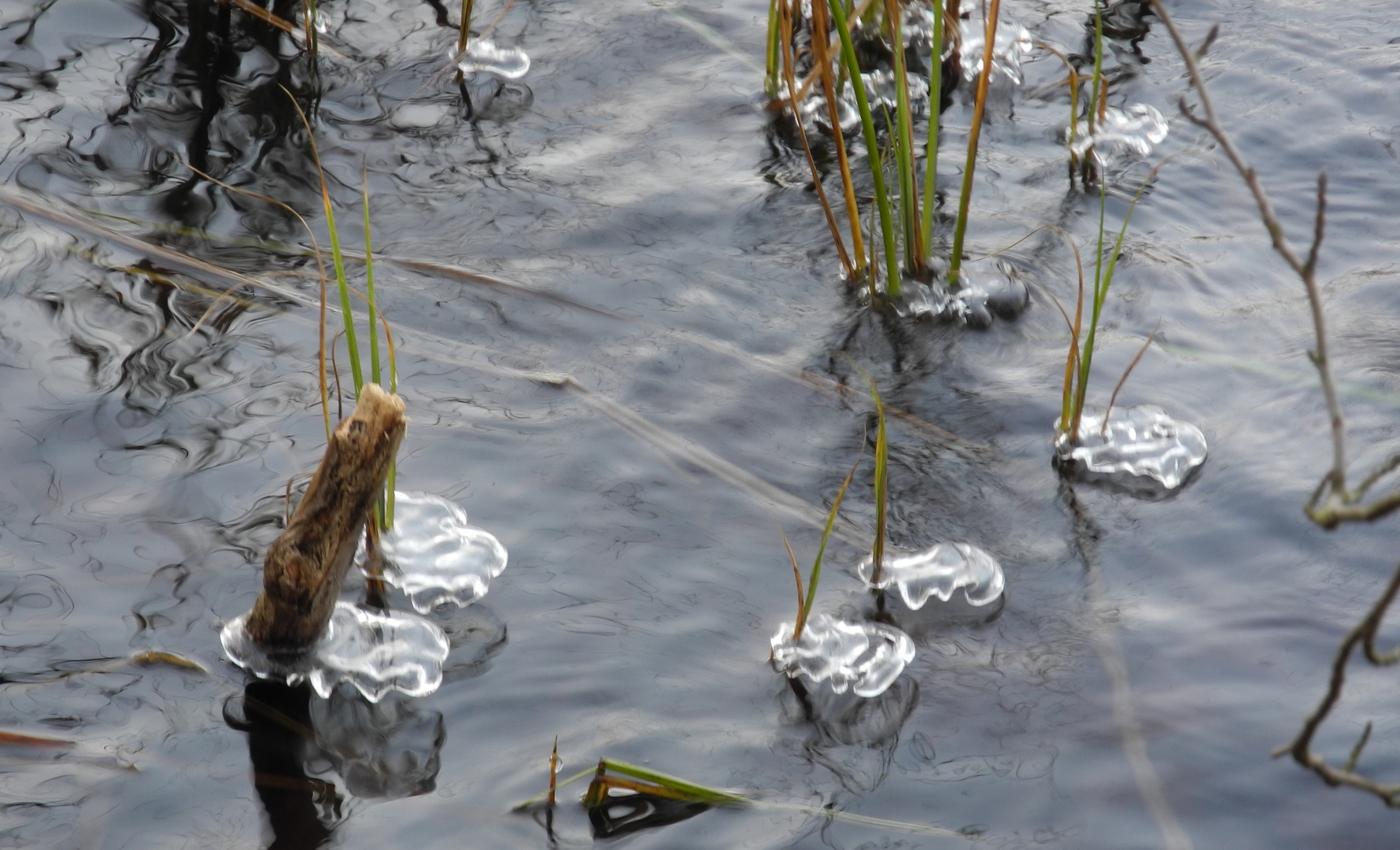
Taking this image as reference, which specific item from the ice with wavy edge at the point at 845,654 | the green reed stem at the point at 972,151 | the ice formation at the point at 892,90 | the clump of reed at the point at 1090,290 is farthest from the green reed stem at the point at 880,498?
the ice formation at the point at 892,90

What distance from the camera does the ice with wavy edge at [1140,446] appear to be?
3.11 m

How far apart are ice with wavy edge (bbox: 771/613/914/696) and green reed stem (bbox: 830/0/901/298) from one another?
1308 millimetres

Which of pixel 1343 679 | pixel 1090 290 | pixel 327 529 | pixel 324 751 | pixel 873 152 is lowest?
pixel 324 751

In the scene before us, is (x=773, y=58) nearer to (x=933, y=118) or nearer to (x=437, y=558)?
(x=933, y=118)

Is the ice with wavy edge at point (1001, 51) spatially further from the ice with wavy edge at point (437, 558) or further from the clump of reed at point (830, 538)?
the ice with wavy edge at point (437, 558)

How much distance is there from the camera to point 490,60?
4598 mm

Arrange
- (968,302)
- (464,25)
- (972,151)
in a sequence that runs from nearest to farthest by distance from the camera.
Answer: (972,151) → (968,302) → (464,25)

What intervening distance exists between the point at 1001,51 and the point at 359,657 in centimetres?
366

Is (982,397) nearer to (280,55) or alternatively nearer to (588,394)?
(588,394)

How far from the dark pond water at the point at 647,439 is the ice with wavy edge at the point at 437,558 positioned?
0.07 m

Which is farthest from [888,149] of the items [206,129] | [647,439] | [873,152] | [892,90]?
[206,129]

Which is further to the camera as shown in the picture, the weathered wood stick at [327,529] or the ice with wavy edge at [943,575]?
the ice with wavy edge at [943,575]

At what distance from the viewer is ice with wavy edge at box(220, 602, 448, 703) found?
2.42 metres

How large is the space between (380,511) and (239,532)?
0.38m
